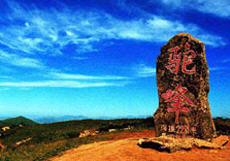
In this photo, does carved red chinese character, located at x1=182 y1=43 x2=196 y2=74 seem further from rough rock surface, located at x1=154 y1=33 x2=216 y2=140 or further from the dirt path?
the dirt path

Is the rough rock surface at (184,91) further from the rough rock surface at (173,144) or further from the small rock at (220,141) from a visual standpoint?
the rough rock surface at (173,144)

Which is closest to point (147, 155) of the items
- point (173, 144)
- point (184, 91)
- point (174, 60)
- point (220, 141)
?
point (173, 144)

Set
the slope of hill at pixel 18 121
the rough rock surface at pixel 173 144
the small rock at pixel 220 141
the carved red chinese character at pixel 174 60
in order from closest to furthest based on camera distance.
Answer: the rough rock surface at pixel 173 144 → the small rock at pixel 220 141 → the carved red chinese character at pixel 174 60 → the slope of hill at pixel 18 121

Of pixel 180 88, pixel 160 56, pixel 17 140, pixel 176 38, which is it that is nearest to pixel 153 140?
pixel 180 88

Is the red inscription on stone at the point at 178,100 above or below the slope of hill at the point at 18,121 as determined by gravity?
above

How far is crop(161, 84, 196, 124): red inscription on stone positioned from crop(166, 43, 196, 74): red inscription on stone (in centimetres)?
91

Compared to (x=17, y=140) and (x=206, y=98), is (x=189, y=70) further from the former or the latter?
(x=17, y=140)

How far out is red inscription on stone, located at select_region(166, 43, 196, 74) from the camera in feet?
33.9

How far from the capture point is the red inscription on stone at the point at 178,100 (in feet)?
33.4

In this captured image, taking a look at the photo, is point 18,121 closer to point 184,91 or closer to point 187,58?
point 184,91

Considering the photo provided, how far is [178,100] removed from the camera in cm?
1038

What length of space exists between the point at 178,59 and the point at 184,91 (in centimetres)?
176

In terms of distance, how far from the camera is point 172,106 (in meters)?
10.5

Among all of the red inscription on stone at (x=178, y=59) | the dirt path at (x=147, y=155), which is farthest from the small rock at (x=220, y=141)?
the red inscription on stone at (x=178, y=59)
